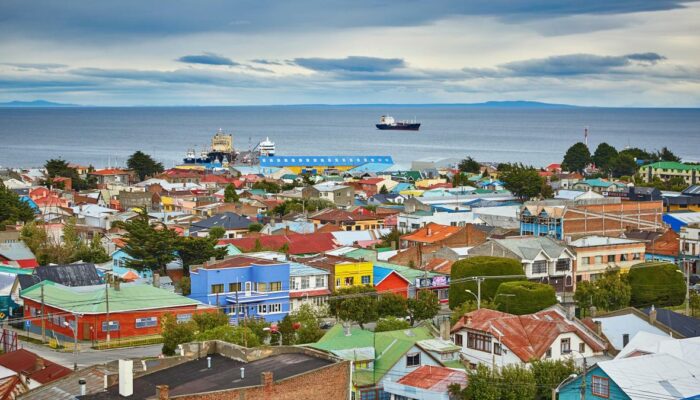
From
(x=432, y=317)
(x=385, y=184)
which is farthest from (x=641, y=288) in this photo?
(x=385, y=184)

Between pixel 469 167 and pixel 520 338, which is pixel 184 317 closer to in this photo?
pixel 520 338

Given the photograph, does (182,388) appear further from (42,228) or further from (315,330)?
(42,228)

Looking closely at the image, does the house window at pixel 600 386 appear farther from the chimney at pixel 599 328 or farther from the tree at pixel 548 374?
the chimney at pixel 599 328

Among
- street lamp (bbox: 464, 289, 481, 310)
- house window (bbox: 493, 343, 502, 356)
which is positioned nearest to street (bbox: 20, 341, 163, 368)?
house window (bbox: 493, 343, 502, 356)

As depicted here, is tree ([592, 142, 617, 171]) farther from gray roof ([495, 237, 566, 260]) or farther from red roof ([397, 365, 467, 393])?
red roof ([397, 365, 467, 393])

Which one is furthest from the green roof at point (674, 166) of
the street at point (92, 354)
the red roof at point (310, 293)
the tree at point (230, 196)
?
the street at point (92, 354)

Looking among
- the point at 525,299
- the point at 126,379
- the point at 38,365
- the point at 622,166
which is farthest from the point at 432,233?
the point at 622,166

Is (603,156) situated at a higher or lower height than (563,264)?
higher
